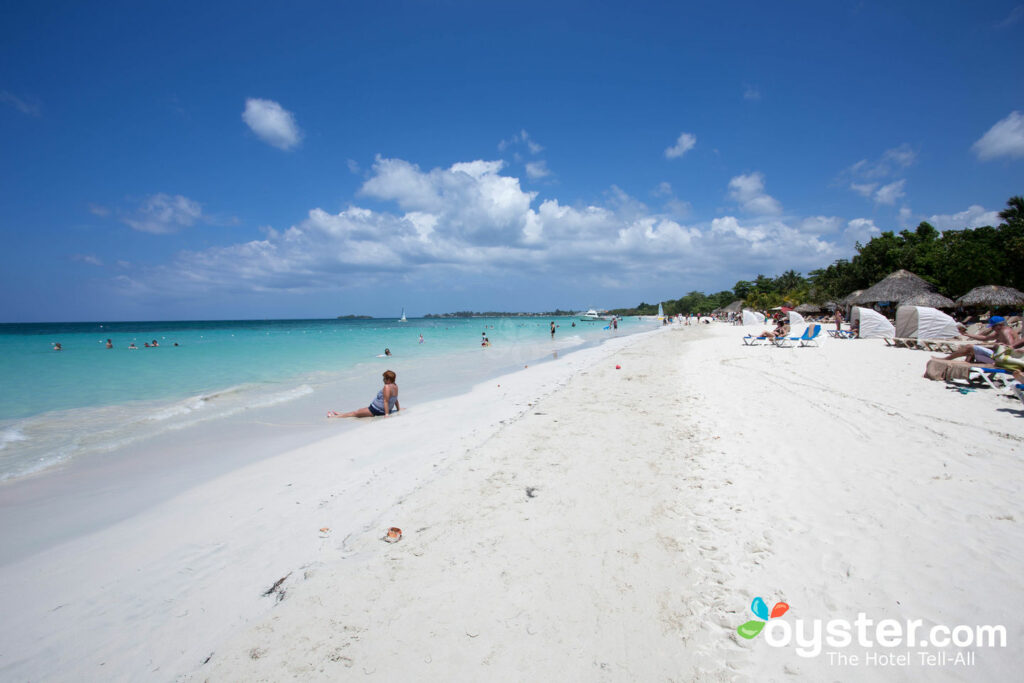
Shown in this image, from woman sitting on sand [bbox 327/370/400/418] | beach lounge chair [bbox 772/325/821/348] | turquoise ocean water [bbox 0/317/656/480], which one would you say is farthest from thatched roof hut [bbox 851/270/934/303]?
woman sitting on sand [bbox 327/370/400/418]

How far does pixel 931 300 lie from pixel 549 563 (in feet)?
107

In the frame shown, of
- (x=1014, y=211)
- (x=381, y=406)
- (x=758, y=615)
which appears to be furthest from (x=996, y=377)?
(x=1014, y=211)

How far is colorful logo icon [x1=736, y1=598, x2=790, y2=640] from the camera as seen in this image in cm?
242

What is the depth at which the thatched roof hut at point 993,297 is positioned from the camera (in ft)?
67.4

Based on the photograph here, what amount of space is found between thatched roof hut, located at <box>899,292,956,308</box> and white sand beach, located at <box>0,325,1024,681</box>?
25.0m

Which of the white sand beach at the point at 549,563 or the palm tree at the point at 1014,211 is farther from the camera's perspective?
the palm tree at the point at 1014,211

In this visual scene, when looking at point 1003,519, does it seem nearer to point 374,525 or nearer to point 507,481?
point 507,481

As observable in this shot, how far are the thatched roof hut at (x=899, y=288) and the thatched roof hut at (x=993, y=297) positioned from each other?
3.68 m

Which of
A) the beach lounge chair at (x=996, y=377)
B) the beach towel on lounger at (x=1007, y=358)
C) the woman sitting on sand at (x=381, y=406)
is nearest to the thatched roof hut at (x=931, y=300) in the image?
the beach towel on lounger at (x=1007, y=358)

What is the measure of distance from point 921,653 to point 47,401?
1785cm

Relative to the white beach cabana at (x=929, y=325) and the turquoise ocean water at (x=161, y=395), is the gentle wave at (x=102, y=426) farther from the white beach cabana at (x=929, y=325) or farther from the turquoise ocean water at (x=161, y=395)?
the white beach cabana at (x=929, y=325)

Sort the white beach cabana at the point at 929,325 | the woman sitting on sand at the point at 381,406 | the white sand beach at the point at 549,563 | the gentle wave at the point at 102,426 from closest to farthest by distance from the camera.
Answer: the white sand beach at the point at 549,563
the gentle wave at the point at 102,426
the woman sitting on sand at the point at 381,406
the white beach cabana at the point at 929,325

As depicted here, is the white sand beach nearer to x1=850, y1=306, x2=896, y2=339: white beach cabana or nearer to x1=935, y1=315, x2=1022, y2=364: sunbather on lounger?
x1=935, y1=315, x2=1022, y2=364: sunbather on lounger

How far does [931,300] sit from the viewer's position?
24.0 meters
